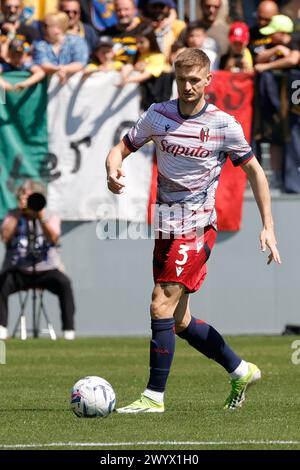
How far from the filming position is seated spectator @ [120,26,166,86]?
62.6 ft

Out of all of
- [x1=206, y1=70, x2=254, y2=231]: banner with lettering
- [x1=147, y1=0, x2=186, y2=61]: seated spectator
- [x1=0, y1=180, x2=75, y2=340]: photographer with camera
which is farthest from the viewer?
[x1=147, y1=0, x2=186, y2=61]: seated spectator

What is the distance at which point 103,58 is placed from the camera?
63.0 feet

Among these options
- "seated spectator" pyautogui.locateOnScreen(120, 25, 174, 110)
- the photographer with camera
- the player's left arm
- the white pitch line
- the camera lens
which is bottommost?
the photographer with camera

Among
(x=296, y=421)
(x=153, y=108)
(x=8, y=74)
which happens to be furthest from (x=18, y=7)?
(x=296, y=421)

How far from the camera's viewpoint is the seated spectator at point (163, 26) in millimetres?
19578

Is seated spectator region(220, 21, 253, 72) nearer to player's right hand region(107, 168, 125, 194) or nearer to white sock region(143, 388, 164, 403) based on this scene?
player's right hand region(107, 168, 125, 194)

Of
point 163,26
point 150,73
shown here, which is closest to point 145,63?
point 150,73

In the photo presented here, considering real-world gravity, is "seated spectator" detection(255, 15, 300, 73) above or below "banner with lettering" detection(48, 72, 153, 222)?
above

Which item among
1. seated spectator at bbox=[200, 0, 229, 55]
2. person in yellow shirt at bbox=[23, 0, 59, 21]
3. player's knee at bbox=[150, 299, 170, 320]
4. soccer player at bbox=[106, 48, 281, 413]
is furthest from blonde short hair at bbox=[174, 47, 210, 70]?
person in yellow shirt at bbox=[23, 0, 59, 21]

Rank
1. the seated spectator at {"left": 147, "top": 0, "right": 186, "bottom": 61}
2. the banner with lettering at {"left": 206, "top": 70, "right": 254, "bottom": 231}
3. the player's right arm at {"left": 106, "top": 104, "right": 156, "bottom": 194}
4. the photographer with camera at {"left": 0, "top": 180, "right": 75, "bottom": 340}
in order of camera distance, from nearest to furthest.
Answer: the player's right arm at {"left": 106, "top": 104, "right": 156, "bottom": 194} < the photographer with camera at {"left": 0, "top": 180, "right": 75, "bottom": 340} < the banner with lettering at {"left": 206, "top": 70, "right": 254, "bottom": 231} < the seated spectator at {"left": 147, "top": 0, "right": 186, "bottom": 61}

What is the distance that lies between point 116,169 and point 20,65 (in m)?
10.3

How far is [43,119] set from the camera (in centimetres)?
1925

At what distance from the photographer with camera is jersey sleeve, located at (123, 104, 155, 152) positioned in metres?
8.55

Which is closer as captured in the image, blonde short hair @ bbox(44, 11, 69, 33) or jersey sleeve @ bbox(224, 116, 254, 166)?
jersey sleeve @ bbox(224, 116, 254, 166)
